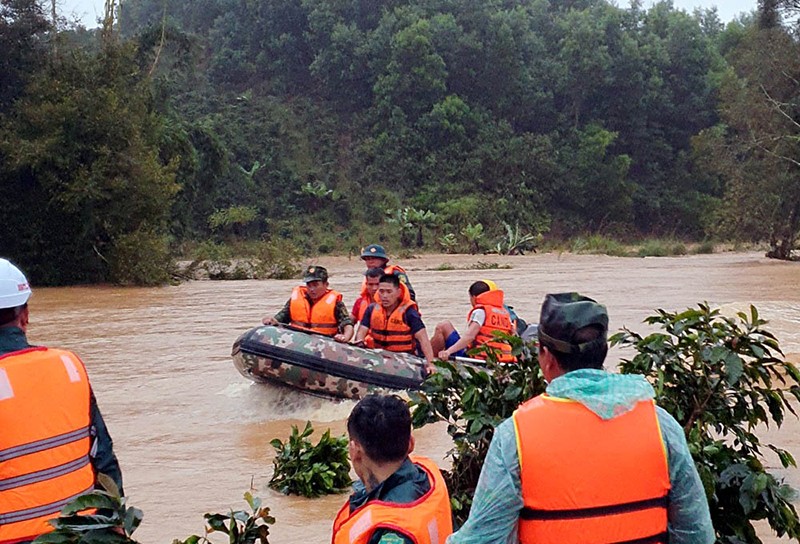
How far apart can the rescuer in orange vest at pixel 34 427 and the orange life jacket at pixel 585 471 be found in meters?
1.27

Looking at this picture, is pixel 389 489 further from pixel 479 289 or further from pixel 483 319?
pixel 479 289

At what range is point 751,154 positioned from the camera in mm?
28094

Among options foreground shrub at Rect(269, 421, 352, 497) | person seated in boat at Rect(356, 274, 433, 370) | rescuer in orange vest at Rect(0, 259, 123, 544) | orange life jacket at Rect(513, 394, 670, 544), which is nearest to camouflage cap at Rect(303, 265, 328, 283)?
person seated in boat at Rect(356, 274, 433, 370)

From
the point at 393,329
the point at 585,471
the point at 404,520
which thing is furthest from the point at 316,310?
the point at 585,471

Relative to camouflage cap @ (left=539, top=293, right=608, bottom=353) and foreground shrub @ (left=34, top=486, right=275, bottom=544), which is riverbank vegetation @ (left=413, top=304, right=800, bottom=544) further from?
foreground shrub @ (left=34, top=486, right=275, bottom=544)

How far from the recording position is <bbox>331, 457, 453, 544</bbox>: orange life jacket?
2.12 m

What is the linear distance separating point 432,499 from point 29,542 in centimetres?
107

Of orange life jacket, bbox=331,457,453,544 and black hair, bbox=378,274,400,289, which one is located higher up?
orange life jacket, bbox=331,457,453,544

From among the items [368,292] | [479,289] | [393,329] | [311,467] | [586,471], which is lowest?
[311,467]

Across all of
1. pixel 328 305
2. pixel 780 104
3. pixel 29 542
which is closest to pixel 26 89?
pixel 328 305

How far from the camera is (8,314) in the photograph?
100 inches

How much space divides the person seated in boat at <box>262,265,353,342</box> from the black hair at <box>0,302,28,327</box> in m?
5.74

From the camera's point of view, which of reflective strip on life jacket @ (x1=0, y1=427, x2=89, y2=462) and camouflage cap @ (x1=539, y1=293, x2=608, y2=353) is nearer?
camouflage cap @ (x1=539, y1=293, x2=608, y2=353)

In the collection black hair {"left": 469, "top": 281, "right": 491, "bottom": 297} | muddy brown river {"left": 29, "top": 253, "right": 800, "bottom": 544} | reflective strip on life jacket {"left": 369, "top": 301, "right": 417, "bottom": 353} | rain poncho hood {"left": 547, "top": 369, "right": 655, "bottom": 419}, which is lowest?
muddy brown river {"left": 29, "top": 253, "right": 800, "bottom": 544}
